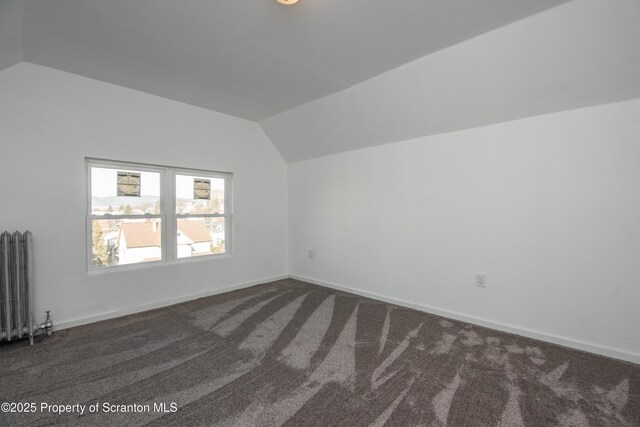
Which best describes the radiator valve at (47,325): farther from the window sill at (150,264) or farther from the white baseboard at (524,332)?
the white baseboard at (524,332)

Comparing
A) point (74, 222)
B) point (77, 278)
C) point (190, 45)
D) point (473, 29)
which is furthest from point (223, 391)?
Result: point (473, 29)

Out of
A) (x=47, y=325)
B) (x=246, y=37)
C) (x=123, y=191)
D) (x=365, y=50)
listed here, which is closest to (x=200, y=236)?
(x=123, y=191)

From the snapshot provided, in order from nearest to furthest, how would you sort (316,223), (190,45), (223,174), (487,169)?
(190,45)
(487,169)
(223,174)
(316,223)

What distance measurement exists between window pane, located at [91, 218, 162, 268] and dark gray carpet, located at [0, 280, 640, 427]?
72cm

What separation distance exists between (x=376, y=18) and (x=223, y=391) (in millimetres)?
2831

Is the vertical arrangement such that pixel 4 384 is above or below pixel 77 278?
below

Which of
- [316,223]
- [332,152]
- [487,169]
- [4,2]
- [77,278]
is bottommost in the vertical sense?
[77,278]

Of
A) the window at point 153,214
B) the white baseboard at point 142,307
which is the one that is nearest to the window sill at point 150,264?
the window at point 153,214

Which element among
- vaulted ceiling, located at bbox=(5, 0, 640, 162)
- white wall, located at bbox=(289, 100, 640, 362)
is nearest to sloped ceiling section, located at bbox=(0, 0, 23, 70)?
vaulted ceiling, located at bbox=(5, 0, 640, 162)

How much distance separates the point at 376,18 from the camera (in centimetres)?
204

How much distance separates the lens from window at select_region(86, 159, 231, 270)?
3.19m

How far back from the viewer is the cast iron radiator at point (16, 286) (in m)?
2.44

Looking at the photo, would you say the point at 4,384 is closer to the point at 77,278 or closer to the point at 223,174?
the point at 77,278

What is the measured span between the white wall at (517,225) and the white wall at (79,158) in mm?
2216
